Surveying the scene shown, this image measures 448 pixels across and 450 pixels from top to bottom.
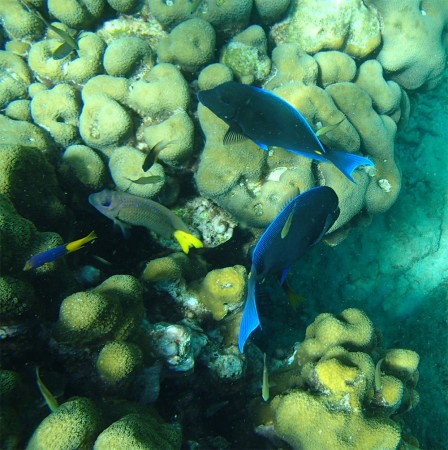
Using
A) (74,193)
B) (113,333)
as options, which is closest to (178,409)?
(113,333)

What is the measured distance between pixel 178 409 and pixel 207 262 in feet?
4.48

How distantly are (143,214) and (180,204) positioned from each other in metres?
0.89

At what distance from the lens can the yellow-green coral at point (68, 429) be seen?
5.67 feet

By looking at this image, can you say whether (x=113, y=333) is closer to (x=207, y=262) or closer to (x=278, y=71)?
(x=207, y=262)

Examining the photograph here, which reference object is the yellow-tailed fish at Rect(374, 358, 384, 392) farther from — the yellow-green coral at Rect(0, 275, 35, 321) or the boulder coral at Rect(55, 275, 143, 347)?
the yellow-green coral at Rect(0, 275, 35, 321)

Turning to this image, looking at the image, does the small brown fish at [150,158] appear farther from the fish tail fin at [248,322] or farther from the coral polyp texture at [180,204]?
the fish tail fin at [248,322]

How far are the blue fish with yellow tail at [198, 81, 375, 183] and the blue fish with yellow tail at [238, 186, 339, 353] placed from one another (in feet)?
1.72

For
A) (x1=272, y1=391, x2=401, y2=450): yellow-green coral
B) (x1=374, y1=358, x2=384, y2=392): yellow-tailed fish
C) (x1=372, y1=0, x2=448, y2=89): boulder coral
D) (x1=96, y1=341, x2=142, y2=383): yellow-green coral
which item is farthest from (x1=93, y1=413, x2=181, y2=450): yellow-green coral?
(x1=372, y1=0, x2=448, y2=89): boulder coral

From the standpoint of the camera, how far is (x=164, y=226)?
266cm

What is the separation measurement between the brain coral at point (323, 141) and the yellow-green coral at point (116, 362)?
1539 mm

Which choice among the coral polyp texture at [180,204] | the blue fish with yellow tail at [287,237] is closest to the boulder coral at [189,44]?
the coral polyp texture at [180,204]

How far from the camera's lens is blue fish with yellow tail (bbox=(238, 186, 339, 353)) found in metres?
1.50

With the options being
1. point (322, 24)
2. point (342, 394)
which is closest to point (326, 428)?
point (342, 394)

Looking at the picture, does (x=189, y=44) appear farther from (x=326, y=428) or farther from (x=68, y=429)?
(x=326, y=428)
